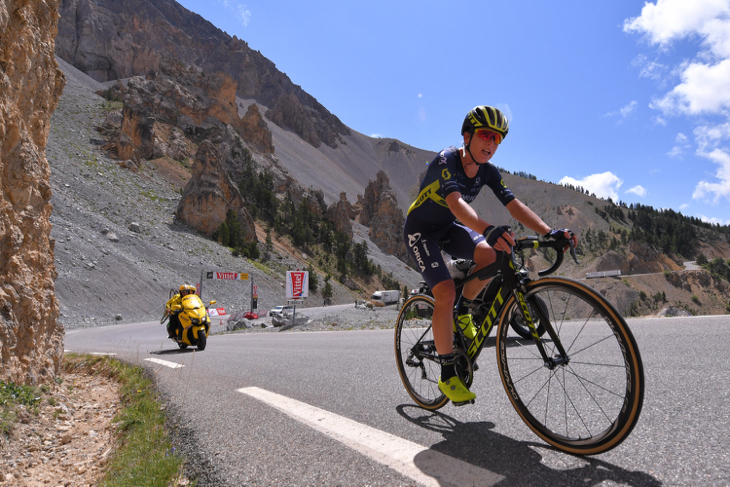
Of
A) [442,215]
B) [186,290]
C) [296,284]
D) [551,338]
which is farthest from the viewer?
[296,284]

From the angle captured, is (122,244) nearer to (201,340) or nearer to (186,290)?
(186,290)

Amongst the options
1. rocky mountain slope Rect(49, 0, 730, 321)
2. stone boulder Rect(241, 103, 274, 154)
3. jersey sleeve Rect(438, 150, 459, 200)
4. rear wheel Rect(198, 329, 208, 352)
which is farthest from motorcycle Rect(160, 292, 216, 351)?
stone boulder Rect(241, 103, 274, 154)

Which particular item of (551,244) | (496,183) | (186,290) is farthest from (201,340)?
(551,244)

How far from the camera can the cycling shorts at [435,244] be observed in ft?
9.93

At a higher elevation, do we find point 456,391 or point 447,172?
point 447,172

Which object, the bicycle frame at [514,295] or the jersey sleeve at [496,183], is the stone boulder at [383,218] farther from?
the bicycle frame at [514,295]

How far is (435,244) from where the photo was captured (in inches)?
126

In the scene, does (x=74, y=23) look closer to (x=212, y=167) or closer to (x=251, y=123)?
(x=251, y=123)

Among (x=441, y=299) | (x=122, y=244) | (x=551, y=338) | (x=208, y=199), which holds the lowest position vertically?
(x=551, y=338)

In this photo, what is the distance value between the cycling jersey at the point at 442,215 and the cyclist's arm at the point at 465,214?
95 millimetres

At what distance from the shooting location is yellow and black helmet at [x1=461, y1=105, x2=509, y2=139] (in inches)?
110

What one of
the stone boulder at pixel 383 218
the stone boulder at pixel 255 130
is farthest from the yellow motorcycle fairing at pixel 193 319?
the stone boulder at pixel 255 130

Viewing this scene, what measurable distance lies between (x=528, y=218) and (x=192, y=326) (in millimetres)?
8441

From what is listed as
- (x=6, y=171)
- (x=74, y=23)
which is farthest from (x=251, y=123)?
(x=6, y=171)
